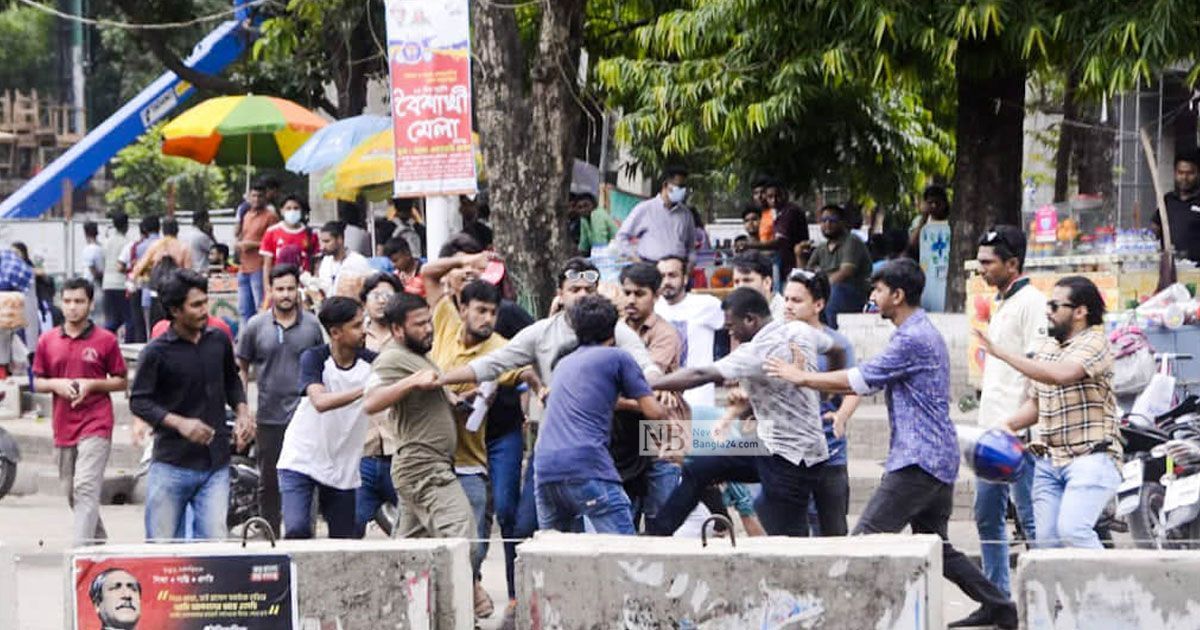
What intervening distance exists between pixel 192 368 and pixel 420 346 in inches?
61.9

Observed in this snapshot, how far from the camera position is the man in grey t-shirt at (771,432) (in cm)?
920

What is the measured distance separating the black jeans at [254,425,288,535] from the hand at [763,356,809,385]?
3.22m

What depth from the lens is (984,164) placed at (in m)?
16.4

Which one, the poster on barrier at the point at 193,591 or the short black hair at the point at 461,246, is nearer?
the poster on barrier at the point at 193,591

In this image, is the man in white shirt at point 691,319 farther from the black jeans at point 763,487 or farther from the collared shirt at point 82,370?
the collared shirt at point 82,370

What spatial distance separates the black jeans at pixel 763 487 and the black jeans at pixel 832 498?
0.16ft

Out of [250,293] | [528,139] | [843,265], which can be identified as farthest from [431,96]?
[250,293]

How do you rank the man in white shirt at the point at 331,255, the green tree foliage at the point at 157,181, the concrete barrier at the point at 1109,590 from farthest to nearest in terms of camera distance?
the green tree foliage at the point at 157,181 < the man in white shirt at the point at 331,255 < the concrete barrier at the point at 1109,590

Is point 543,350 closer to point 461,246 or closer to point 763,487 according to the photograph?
point 763,487

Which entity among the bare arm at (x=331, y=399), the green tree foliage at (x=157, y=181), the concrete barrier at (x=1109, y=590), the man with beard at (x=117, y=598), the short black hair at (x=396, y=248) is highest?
the green tree foliage at (x=157, y=181)

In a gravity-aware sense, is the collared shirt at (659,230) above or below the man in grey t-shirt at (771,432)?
above

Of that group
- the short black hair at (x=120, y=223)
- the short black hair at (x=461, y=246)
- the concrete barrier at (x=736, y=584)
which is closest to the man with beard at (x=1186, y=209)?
the short black hair at (x=461, y=246)

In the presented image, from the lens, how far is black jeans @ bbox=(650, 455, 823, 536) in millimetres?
9281

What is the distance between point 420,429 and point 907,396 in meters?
2.21
